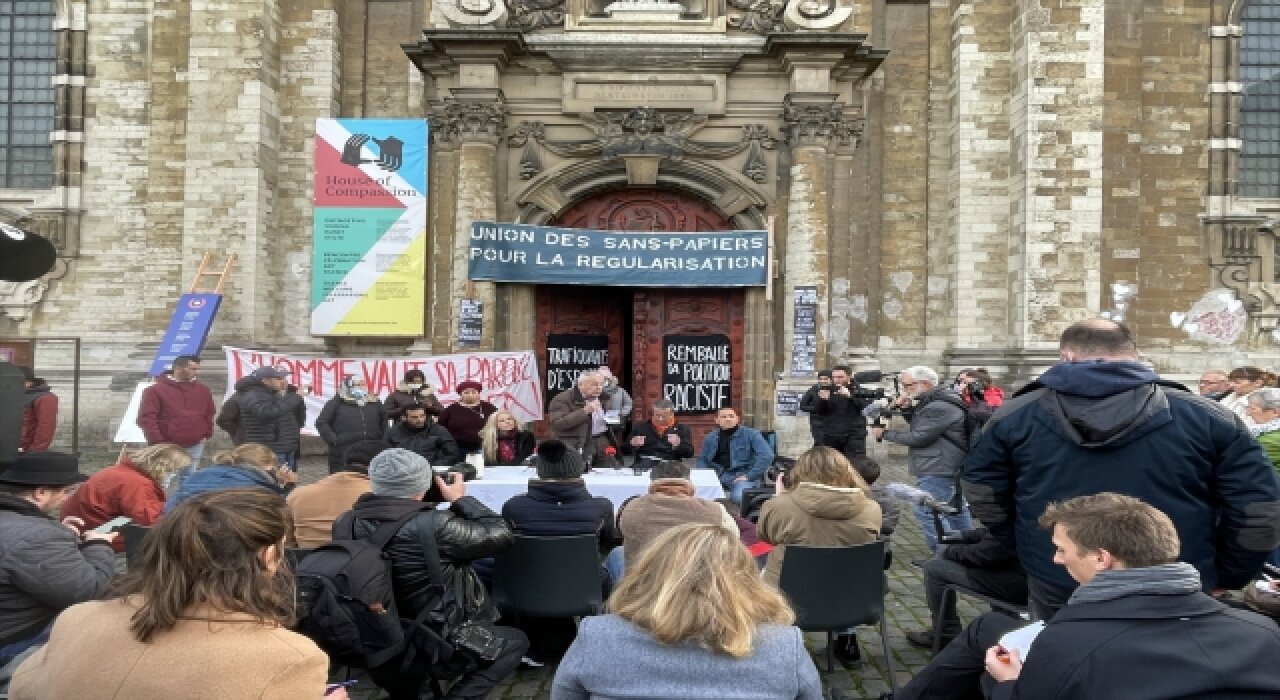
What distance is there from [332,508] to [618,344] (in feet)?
33.0

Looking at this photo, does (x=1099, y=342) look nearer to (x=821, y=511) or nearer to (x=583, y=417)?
(x=821, y=511)

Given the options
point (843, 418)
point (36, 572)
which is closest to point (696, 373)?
point (843, 418)

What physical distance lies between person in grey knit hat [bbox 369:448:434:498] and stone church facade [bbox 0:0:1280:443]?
902cm

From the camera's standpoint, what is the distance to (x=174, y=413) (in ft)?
32.8

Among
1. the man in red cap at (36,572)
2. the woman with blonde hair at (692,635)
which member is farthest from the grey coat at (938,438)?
the man in red cap at (36,572)

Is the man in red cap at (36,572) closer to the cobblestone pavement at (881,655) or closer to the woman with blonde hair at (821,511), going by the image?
the cobblestone pavement at (881,655)

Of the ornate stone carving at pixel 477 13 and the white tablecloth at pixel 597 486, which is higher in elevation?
the ornate stone carving at pixel 477 13

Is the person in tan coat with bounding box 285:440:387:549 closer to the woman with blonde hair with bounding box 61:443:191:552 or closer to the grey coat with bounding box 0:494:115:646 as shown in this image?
the woman with blonde hair with bounding box 61:443:191:552

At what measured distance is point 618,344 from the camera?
1508cm

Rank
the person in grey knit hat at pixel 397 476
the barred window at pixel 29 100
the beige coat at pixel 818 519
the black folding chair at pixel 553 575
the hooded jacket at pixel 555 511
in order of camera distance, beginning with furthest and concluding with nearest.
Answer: the barred window at pixel 29 100, the hooded jacket at pixel 555 511, the beige coat at pixel 818 519, the black folding chair at pixel 553 575, the person in grey knit hat at pixel 397 476

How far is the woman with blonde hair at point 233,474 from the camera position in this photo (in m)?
5.02

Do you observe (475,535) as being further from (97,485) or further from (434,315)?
(434,315)

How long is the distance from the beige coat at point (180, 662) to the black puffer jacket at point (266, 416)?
8121 mm

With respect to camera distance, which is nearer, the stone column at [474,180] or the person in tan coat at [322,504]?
the person in tan coat at [322,504]
